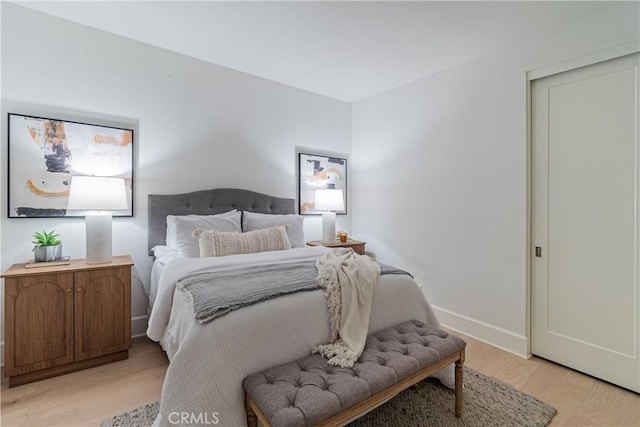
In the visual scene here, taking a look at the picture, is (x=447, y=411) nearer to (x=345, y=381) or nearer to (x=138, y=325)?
(x=345, y=381)

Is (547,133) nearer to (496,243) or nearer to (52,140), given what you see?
(496,243)

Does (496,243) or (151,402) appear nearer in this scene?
(151,402)

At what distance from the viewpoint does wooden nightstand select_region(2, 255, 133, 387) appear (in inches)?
77.0

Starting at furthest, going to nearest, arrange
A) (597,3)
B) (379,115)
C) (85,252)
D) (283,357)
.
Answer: (379,115), (85,252), (597,3), (283,357)

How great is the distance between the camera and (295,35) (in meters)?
2.57

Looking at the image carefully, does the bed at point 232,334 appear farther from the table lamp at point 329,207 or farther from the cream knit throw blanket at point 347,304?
the table lamp at point 329,207

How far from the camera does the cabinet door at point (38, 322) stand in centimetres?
194

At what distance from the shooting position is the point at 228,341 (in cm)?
137

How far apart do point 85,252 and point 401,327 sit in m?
2.56

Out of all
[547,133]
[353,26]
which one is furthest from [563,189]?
[353,26]

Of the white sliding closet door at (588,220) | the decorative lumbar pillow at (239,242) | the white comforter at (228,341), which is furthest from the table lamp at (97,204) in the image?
the white sliding closet door at (588,220)

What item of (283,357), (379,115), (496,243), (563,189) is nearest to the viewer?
(283,357)

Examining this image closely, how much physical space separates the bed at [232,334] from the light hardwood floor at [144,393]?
479 mm

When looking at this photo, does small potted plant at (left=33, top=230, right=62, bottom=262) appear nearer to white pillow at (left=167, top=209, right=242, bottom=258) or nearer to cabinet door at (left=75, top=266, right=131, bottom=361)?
cabinet door at (left=75, top=266, right=131, bottom=361)
